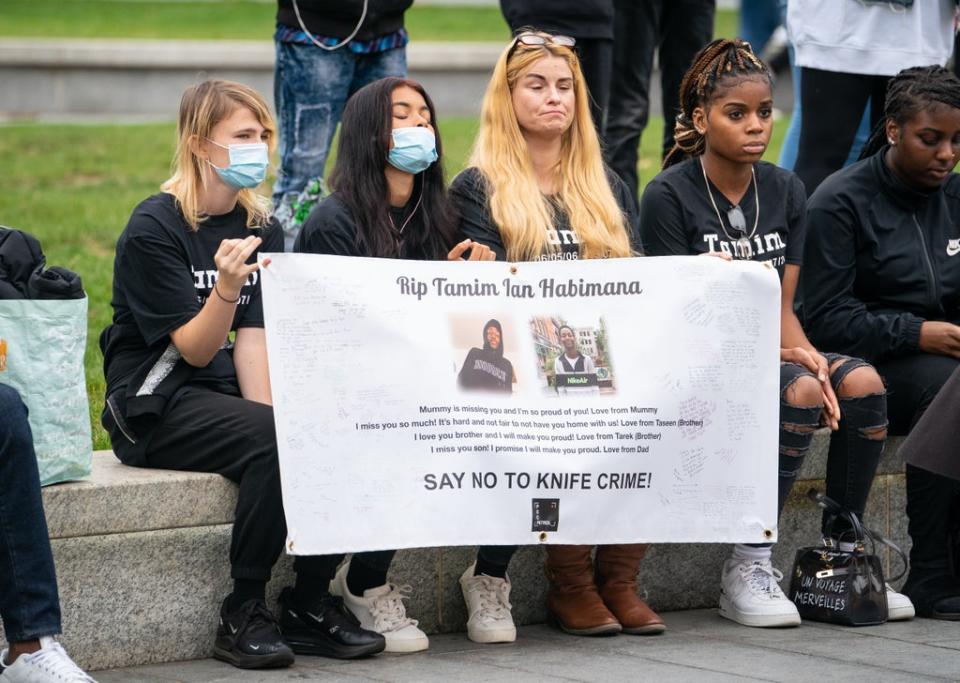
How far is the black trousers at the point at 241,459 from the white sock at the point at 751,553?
1.17 metres

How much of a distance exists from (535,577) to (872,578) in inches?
41.4

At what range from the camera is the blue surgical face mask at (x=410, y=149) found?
5012 mm

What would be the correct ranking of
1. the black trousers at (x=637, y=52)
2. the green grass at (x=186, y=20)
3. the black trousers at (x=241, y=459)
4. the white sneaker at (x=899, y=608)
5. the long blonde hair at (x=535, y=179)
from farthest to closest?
the green grass at (x=186, y=20), the black trousers at (x=637, y=52), the white sneaker at (x=899, y=608), the long blonde hair at (x=535, y=179), the black trousers at (x=241, y=459)

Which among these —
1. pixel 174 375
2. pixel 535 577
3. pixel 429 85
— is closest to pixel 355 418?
pixel 174 375

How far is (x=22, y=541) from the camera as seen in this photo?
4.05m

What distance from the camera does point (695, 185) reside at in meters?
5.47

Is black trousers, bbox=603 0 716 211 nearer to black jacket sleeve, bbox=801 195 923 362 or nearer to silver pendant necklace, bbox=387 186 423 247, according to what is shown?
black jacket sleeve, bbox=801 195 923 362

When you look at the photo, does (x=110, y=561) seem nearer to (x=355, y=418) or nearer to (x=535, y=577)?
(x=355, y=418)

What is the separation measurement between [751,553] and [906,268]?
3.79 ft

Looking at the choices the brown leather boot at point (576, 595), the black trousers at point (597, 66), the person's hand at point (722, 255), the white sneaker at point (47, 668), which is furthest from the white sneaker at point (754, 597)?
the black trousers at point (597, 66)

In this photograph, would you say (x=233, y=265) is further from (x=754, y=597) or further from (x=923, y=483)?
(x=923, y=483)

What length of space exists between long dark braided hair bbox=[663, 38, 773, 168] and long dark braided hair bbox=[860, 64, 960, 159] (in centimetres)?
45

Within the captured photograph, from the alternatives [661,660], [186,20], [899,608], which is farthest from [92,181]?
[186,20]

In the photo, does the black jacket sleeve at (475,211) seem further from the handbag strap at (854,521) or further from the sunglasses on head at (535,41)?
the handbag strap at (854,521)
